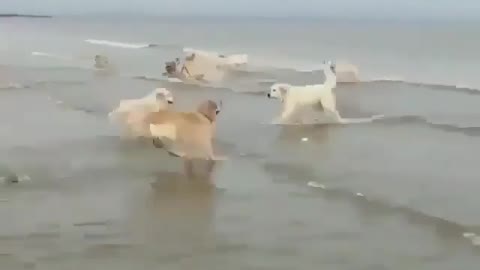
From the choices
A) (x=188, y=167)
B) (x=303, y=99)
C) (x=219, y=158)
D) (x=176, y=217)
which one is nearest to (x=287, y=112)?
(x=303, y=99)

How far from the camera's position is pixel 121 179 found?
16.2 ft

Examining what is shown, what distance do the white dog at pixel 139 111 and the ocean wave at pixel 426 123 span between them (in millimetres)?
1962

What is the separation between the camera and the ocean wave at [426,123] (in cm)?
703

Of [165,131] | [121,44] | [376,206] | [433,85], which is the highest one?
[121,44]

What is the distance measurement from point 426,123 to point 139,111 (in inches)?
97.4

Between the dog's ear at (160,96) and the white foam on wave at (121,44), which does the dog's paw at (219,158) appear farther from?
the white foam on wave at (121,44)

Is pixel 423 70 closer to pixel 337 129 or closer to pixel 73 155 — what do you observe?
pixel 337 129

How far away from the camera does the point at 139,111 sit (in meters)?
6.17

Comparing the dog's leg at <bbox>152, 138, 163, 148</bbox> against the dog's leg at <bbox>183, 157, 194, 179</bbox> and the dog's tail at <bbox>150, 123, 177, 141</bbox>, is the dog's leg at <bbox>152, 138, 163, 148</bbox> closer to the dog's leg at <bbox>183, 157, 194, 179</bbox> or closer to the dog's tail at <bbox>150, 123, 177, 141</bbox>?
the dog's tail at <bbox>150, 123, 177, 141</bbox>

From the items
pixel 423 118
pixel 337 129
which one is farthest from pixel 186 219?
pixel 423 118

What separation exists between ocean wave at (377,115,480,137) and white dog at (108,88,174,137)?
6.44 feet

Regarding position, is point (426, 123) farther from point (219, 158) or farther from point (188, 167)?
point (188, 167)


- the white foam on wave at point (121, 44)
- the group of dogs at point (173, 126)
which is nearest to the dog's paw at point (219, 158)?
the group of dogs at point (173, 126)

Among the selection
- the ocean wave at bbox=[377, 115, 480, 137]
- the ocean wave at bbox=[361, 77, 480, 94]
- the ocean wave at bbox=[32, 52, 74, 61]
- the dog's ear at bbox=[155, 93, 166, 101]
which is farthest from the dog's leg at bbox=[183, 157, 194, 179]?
the ocean wave at bbox=[32, 52, 74, 61]
